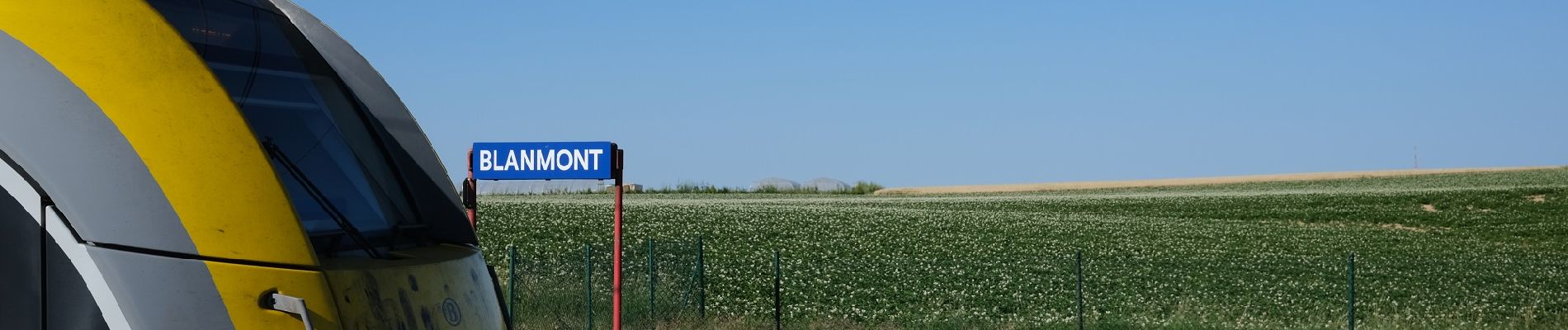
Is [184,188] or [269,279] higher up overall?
[184,188]

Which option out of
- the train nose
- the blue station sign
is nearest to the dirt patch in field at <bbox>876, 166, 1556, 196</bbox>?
the blue station sign

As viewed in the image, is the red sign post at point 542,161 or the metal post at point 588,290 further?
the metal post at point 588,290

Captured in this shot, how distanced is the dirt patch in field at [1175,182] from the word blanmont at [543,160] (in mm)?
72579

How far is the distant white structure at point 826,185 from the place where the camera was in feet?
275

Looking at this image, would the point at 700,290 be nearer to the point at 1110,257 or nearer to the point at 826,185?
the point at 1110,257

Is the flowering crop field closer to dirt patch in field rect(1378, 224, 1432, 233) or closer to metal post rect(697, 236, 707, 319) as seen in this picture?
dirt patch in field rect(1378, 224, 1432, 233)

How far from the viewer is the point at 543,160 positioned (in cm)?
1161

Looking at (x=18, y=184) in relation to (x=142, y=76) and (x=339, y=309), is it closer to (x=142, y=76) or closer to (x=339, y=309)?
(x=142, y=76)

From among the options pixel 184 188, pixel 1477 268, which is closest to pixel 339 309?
pixel 184 188

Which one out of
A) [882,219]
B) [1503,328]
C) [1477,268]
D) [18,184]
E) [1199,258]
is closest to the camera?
[18,184]

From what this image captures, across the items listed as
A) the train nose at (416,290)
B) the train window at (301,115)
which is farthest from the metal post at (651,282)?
the train window at (301,115)

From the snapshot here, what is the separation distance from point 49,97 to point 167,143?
27 cm

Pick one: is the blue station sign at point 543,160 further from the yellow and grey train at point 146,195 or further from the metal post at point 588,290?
the yellow and grey train at point 146,195

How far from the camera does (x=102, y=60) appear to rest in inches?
128
